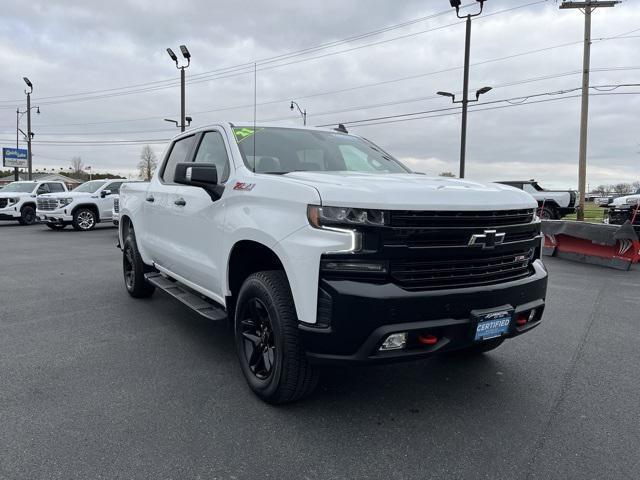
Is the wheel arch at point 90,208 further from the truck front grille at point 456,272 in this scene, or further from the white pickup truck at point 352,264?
the truck front grille at point 456,272

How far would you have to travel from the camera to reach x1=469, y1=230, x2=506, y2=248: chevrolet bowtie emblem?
9.54ft

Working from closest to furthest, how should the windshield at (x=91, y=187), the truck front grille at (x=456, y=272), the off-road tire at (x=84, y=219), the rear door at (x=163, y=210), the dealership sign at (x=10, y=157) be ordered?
the truck front grille at (x=456, y=272) → the rear door at (x=163, y=210) → the off-road tire at (x=84, y=219) → the windshield at (x=91, y=187) → the dealership sign at (x=10, y=157)

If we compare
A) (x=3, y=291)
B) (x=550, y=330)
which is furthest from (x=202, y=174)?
(x=3, y=291)

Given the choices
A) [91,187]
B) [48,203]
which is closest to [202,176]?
[48,203]

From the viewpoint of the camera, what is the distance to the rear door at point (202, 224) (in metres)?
3.82

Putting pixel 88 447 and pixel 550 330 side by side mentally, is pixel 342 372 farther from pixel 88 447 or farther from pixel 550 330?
pixel 550 330

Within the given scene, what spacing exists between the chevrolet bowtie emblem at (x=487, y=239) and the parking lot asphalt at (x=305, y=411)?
3.66ft

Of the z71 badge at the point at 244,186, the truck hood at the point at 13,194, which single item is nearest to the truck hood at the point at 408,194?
the z71 badge at the point at 244,186

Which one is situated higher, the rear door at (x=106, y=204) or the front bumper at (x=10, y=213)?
the rear door at (x=106, y=204)

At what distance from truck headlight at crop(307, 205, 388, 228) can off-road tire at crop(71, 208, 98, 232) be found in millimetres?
16782

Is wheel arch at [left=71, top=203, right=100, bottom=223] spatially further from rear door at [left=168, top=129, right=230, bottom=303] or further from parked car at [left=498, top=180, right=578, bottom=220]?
parked car at [left=498, top=180, right=578, bottom=220]

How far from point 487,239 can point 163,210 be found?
3.27m

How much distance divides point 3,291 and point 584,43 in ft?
75.2

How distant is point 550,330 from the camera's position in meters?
5.11
